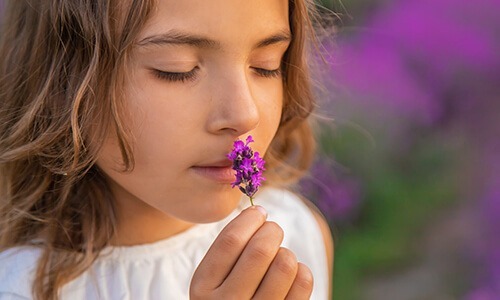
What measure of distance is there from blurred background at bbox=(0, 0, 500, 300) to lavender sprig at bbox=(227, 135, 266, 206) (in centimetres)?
105

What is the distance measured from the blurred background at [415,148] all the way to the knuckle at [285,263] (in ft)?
3.42

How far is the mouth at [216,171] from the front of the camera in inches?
56.6

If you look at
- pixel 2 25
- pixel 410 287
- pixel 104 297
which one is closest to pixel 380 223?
pixel 410 287

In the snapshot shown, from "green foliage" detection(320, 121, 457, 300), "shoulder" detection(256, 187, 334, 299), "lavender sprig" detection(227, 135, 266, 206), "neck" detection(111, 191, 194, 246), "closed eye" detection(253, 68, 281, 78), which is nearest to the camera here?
"lavender sprig" detection(227, 135, 266, 206)

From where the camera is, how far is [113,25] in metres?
1.40

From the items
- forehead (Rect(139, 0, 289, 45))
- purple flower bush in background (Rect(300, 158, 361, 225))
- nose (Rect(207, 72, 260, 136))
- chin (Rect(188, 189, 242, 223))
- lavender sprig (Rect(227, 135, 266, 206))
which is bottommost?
purple flower bush in background (Rect(300, 158, 361, 225))

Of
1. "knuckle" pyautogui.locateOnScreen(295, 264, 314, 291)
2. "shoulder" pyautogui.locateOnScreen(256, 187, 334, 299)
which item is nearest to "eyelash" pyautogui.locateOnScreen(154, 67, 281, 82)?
"knuckle" pyautogui.locateOnScreen(295, 264, 314, 291)

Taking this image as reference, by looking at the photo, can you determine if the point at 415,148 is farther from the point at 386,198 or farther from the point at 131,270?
the point at 131,270

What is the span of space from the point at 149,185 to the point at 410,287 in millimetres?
1193

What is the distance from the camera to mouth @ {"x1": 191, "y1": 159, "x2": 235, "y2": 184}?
1437 millimetres

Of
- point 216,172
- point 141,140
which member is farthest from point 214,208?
point 141,140

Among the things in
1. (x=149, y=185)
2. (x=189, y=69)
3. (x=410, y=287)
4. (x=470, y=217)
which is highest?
(x=189, y=69)

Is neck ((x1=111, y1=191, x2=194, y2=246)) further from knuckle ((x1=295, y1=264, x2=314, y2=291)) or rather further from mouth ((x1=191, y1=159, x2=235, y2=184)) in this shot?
knuckle ((x1=295, y1=264, x2=314, y2=291))

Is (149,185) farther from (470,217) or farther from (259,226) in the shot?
(470,217)
